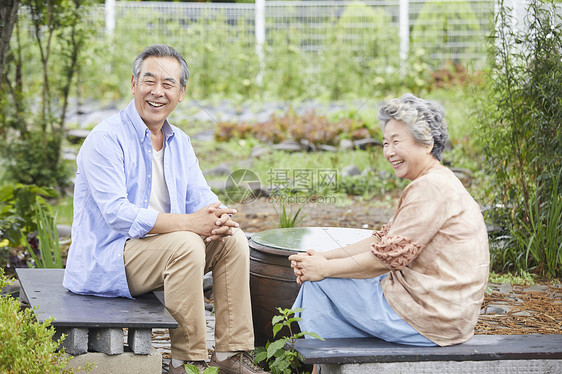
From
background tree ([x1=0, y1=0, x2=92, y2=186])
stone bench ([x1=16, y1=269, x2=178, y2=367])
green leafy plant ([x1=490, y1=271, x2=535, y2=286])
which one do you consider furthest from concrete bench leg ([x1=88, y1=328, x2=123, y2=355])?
background tree ([x1=0, y1=0, x2=92, y2=186])

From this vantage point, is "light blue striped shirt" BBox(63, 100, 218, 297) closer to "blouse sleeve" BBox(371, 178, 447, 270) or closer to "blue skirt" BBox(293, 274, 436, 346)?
"blue skirt" BBox(293, 274, 436, 346)

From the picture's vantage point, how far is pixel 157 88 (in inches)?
113

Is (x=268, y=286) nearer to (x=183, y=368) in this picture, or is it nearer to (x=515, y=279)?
(x=183, y=368)

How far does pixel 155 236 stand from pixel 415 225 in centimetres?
105

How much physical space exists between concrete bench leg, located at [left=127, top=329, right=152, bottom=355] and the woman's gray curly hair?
1.16 meters

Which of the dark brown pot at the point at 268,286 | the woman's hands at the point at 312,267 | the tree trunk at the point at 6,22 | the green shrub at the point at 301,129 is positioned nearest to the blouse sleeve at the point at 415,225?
the woman's hands at the point at 312,267

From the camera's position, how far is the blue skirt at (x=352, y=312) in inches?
92.4

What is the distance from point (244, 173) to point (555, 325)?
3.48m

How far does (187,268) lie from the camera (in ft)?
8.40

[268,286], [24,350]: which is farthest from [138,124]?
[24,350]

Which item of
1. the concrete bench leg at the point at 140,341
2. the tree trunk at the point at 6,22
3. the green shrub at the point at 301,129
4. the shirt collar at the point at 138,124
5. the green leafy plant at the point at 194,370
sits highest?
the tree trunk at the point at 6,22

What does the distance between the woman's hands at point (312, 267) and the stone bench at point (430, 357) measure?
0.23 metres

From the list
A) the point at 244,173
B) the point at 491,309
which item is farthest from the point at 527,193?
the point at 244,173

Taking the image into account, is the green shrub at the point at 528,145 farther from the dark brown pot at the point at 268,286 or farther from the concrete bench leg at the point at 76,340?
the concrete bench leg at the point at 76,340
